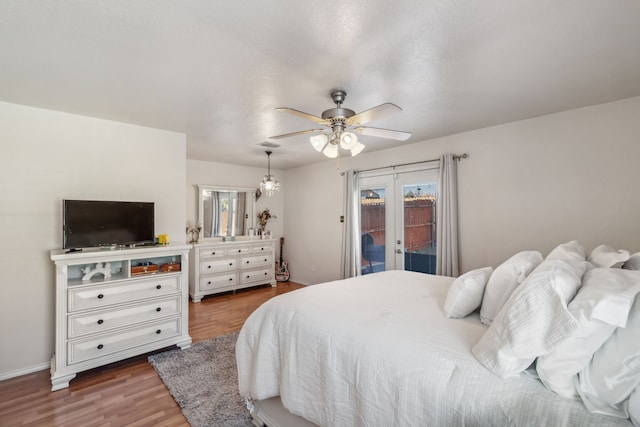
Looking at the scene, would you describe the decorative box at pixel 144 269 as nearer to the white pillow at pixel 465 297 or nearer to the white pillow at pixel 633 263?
the white pillow at pixel 465 297

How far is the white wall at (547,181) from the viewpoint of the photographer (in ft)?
8.82

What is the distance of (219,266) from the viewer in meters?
5.15

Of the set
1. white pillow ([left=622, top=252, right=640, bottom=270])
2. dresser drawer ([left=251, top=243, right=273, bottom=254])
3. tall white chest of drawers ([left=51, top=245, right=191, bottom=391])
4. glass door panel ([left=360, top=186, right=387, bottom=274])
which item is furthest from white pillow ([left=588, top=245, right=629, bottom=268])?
dresser drawer ([left=251, top=243, right=273, bottom=254])

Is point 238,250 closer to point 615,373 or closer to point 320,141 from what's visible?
point 320,141

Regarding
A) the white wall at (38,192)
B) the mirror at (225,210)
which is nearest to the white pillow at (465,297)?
the white wall at (38,192)

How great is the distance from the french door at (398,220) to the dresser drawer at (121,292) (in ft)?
9.88

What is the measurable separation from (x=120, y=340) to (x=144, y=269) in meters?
0.69

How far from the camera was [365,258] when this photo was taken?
500cm

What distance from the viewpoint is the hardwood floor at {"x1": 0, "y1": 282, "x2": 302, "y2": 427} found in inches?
81.8

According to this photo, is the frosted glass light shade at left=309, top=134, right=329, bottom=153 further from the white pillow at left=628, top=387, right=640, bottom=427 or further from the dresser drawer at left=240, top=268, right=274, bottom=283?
the dresser drawer at left=240, top=268, right=274, bottom=283

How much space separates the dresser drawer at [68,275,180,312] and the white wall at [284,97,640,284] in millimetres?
2321

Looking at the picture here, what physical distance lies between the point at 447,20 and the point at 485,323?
1.70 metres

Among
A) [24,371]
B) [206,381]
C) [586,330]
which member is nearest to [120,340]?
[24,371]

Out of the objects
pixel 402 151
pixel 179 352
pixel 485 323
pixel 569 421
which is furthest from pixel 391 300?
pixel 402 151
